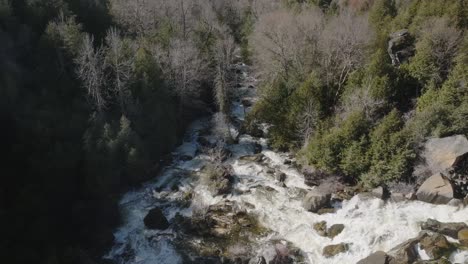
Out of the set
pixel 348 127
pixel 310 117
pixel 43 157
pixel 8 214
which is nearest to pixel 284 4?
pixel 310 117

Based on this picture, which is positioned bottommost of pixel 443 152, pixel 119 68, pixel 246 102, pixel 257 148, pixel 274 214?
pixel 274 214

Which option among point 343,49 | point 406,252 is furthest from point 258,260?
point 343,49

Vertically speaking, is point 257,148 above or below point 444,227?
above

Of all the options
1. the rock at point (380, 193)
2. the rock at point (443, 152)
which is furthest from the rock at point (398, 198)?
the rock at point (443, 152)

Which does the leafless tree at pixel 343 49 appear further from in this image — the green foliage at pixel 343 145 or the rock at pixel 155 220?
the rock at pixel 155 220

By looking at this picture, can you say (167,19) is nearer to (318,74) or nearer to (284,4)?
(284,4)

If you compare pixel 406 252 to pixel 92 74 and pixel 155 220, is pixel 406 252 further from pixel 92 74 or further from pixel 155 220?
pixel 92 74

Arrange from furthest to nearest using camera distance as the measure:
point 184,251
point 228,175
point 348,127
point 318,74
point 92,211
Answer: point 318,74, point 228,175, point 348,127, point 92,211, point 184,251

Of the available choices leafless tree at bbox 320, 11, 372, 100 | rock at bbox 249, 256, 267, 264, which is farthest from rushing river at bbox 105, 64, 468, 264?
leafless tree at bbox 320, 11, 372, 100
